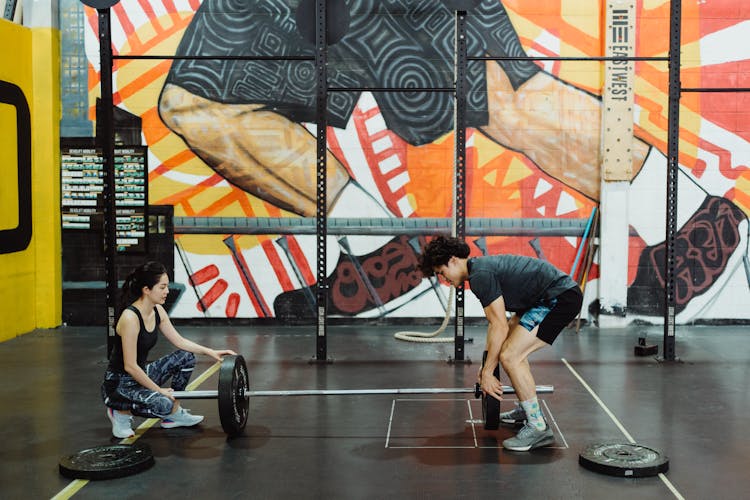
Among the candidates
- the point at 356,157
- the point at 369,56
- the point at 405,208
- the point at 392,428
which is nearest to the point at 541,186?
the point at 405,208

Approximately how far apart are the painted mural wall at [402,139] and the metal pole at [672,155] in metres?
1.76

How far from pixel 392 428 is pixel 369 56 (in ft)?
15.2

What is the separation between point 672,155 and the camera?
22.2 feet

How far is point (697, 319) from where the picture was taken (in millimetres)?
8648

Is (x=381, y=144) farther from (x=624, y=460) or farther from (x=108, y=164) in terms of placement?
(x=624, y=460)

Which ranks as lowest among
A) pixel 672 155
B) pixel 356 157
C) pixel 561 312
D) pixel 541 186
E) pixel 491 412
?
pixel 491 412

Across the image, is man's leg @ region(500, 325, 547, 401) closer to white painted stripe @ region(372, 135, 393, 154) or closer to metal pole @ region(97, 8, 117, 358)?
metal pole @ region(97, 8, 117, 358)

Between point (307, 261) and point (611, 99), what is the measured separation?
3328 mm

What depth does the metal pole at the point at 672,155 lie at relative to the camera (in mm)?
6715

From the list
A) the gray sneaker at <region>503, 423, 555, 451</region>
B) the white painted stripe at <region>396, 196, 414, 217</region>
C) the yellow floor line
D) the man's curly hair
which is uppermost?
the white painted stripe at <region>396, 196, 414, 217</region>

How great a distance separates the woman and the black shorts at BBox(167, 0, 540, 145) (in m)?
4.27

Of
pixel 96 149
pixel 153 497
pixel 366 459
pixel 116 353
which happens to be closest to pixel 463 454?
pixel 366 459

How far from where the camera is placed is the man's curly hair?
4.36m

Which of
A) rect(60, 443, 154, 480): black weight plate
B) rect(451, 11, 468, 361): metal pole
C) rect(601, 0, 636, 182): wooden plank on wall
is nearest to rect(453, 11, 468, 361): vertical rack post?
rect(451, 11, 468, 361): metal pole
